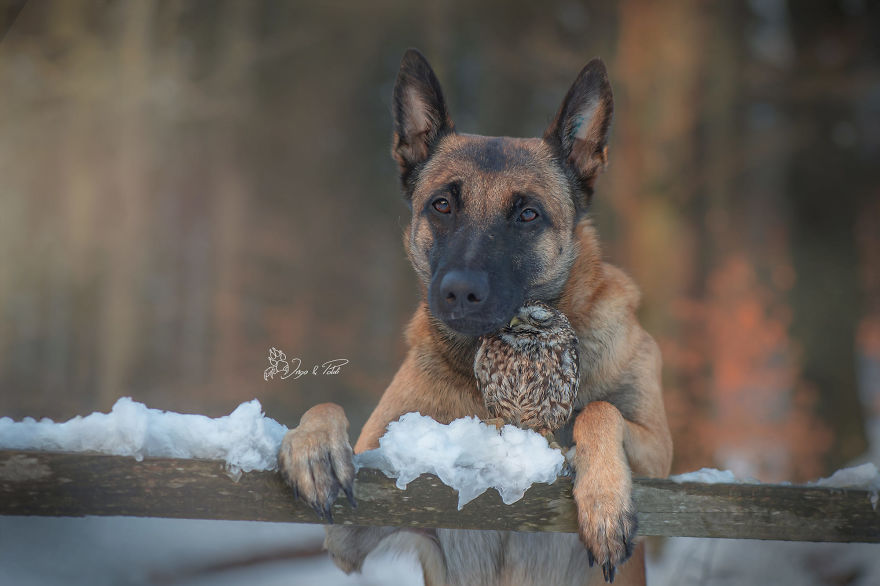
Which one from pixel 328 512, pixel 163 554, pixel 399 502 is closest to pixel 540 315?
pixel 399 502

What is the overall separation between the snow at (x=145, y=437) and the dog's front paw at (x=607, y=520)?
0.66m

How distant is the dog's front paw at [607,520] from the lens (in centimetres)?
137

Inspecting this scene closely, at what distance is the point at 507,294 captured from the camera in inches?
69.3

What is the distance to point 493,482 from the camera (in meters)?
1.33

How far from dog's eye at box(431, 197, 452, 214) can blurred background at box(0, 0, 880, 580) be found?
11.8 feet

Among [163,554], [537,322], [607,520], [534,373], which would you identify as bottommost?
[163,554]

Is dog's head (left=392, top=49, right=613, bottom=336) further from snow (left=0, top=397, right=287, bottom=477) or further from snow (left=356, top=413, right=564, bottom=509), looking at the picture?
snow (left=0, top=397, right=287, bottom=477)

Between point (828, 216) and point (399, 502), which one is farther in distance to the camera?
point (828, 216)

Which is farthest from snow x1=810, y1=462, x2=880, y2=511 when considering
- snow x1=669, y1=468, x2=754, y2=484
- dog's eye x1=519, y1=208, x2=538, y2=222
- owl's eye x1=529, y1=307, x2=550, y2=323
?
dog's eye x1=519, y1=208, x2=538, y2=222

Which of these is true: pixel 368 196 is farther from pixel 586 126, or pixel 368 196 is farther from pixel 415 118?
pixel 586 126

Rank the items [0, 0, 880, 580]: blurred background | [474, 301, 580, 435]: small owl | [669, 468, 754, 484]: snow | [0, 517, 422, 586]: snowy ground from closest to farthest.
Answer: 1. [669, 468, 754, 484]: snow
2. [474, 301, 580, 435]: small owl
3. [0, 517, 422, 586]: snowy ground
4. [0, 0, 880, 580]: blurred background

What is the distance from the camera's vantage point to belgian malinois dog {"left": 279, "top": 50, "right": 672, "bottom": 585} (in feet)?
5.77

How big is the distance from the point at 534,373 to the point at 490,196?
0.67 metres
